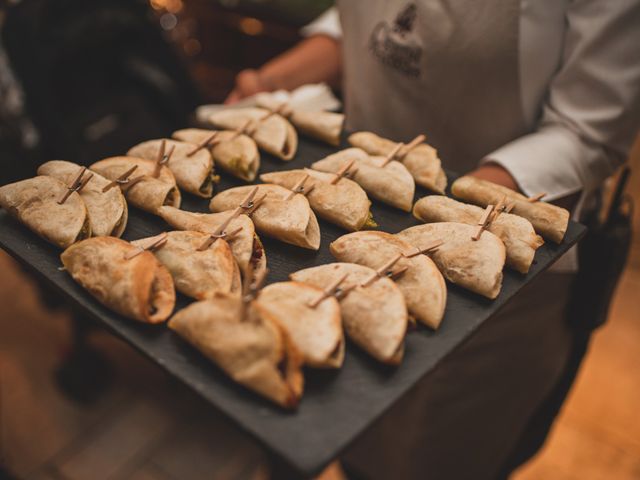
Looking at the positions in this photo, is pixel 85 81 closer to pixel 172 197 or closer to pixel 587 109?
pixel 172 197

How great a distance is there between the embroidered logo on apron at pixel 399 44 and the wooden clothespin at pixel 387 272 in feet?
2.70

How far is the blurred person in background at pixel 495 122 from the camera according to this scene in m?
1.47

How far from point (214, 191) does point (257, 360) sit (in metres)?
0.65

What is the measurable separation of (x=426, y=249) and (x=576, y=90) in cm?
76

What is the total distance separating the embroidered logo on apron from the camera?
64.9 inches

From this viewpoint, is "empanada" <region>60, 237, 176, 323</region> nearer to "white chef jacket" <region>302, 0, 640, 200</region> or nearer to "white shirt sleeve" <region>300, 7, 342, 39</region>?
"white chef jacket" <region>302, 0, 640, 200</region>

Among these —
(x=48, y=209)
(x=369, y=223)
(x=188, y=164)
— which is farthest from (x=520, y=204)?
(x=48, y=209)

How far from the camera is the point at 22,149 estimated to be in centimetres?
240

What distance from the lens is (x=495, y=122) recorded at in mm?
1687

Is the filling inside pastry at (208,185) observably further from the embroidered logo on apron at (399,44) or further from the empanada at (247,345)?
the embroidered logo on apron at (399,44)

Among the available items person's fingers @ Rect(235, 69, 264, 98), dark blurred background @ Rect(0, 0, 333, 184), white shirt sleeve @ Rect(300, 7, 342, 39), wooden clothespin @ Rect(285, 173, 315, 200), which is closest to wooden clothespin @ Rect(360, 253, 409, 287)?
wooden clothespin @ Rect(285, 173, 315, 200)

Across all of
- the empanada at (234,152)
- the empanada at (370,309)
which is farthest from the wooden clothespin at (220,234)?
the empanada at (234,152)

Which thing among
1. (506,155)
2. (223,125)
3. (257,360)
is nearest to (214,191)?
(223,125)

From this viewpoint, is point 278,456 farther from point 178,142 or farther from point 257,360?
point 178,142
